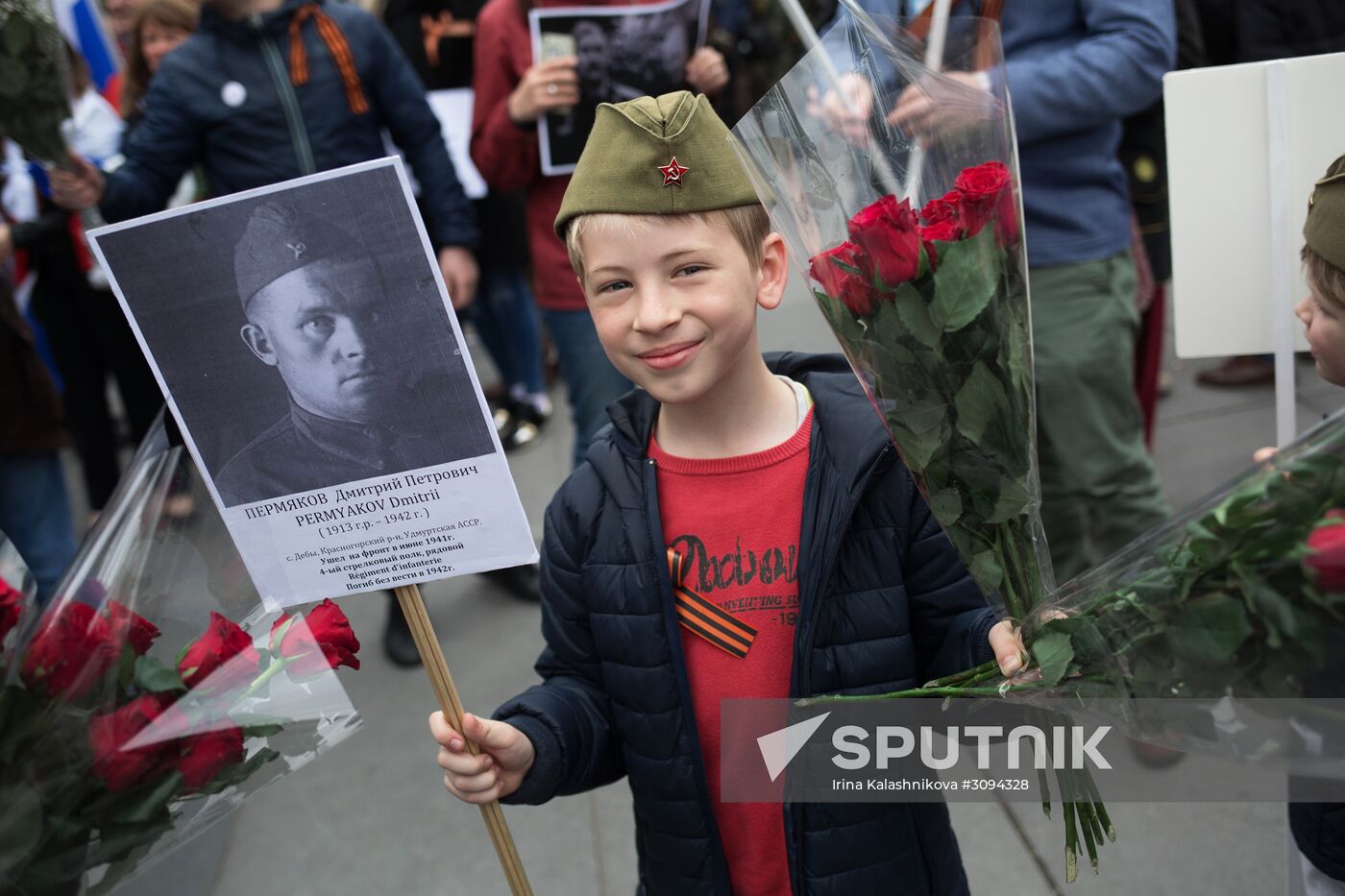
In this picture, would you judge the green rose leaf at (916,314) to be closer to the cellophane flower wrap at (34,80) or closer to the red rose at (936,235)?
the red rose at (936,235)

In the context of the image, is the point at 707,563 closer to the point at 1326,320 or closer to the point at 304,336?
the point at 304,336

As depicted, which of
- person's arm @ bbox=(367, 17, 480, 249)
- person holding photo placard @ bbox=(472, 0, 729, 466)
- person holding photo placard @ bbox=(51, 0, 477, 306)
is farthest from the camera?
person's arm @ bbox=(367, 17, 480, 249)

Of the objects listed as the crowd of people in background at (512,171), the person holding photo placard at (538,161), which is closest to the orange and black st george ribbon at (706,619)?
the crowd of people in background at (512,171)

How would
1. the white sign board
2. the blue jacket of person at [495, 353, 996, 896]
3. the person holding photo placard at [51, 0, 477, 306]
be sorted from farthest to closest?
the person holding photo placard at [51, 0, 477, 306], the white sign board, the blue jacket of person at [495, 353, 996, 896]

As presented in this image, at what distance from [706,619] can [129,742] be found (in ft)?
2.65

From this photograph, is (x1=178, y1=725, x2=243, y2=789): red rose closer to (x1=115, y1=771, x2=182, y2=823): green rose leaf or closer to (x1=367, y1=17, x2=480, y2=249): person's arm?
(x1=115, y1=771, x2=182, y2=823): green rose leaf

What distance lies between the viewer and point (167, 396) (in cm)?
146

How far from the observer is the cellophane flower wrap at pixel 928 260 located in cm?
137

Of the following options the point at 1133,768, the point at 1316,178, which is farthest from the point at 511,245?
the point at 1316,178

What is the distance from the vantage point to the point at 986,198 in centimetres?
139

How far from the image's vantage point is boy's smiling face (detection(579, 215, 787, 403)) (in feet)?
5.27

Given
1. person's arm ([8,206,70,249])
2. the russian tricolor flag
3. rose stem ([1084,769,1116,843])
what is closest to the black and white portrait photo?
rose stem ([1084,769,1116,843])

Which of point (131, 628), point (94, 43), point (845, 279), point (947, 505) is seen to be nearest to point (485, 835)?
point (131, 628)

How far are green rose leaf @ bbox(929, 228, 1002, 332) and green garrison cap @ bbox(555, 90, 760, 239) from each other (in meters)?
0.39
